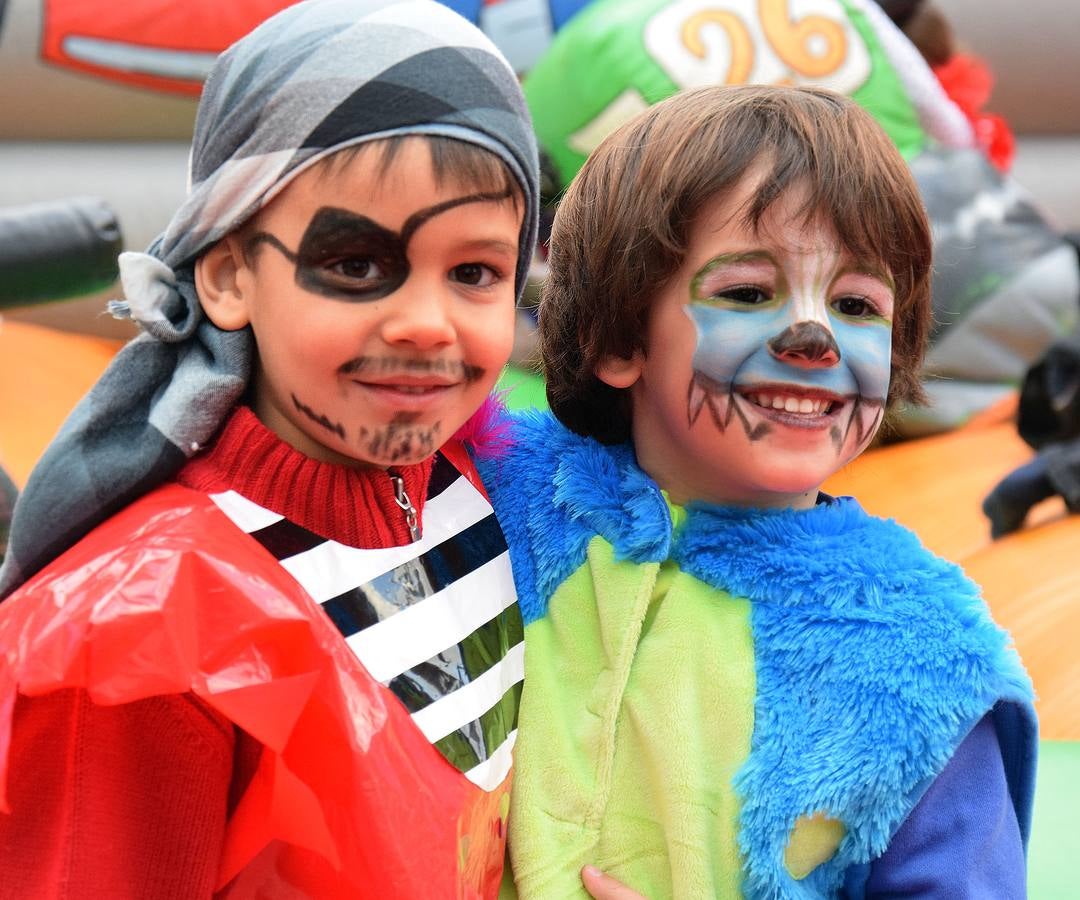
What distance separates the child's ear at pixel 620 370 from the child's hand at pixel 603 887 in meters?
0.36

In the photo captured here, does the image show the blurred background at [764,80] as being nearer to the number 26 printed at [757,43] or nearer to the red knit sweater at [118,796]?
the number 26 printed at [757,43]

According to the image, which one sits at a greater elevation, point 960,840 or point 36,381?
point 960,840

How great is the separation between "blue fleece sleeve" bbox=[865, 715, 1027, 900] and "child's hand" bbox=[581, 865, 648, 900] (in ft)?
0.52

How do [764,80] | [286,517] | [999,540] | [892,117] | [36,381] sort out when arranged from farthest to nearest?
[36,381]
[892,117]
[764,80]
[999,540]
[286,517]

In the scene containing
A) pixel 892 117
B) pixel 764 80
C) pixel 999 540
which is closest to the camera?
pixel 999 540

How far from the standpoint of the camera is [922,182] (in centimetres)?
213

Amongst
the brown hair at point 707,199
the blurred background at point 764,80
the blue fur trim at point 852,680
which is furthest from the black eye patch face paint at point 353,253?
the blurred background at point 764,80

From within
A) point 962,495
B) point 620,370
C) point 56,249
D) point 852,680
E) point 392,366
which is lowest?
point 962,495

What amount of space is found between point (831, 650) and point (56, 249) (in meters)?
1.73

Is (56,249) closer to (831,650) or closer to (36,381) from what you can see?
(36,381)

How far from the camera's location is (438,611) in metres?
0.86

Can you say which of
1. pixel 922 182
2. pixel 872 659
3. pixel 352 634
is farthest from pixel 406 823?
pixel 922 182

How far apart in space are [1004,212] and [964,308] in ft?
0.56

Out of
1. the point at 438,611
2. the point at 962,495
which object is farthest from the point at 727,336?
the point at 962,495
